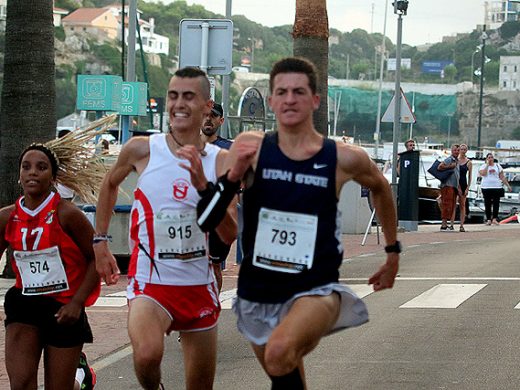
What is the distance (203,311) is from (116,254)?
8.86m

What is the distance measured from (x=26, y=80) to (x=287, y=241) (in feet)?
31.1

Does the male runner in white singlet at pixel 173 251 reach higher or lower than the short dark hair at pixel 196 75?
lower

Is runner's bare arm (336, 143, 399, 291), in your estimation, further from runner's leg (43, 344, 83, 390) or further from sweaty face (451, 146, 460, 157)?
sweaty face (451, 146, 460, 157)

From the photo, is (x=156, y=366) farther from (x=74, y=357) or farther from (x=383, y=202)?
(x=383, y=202)

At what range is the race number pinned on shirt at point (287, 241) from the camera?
6.16 meters

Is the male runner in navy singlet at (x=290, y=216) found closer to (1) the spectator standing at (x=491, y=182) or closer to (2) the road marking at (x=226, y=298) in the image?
(2) the road marking at (x=226, y=298)

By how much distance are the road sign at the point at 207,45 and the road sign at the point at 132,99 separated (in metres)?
7.45

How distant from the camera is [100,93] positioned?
Result: 2419cm

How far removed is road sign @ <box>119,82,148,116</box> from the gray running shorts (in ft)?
61.4

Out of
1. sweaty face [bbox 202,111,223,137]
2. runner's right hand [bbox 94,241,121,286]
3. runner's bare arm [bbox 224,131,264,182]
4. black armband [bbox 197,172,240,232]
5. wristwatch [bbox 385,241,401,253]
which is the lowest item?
runner's right hand [bbox 94,241,121,286]

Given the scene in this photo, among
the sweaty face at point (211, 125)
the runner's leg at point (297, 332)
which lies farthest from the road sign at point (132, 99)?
the runner's leg at point (297, 332)

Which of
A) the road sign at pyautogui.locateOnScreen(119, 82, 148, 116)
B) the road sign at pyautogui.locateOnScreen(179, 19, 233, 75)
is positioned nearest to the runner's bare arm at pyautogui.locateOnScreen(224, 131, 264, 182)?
the road sign at pyautogui.locateOnScreen(179, 19, 233, 75)

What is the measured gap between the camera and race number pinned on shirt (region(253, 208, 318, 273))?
6.16m

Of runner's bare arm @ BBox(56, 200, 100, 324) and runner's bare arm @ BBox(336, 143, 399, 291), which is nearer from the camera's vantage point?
runner's bare arm @ BBox(336, 143, 399, 291)
